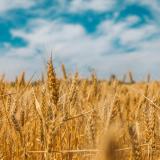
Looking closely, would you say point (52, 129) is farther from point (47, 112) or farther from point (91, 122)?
point (91, 122)

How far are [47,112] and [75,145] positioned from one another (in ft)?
2.41

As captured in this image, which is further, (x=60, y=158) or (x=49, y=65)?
(x=60, y=158)

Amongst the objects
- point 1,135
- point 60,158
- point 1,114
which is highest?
point 1,114

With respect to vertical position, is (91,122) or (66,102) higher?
(66,102)

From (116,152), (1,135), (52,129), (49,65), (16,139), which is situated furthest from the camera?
(1,135)

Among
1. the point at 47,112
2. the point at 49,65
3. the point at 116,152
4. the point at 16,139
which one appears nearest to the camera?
the point at 116,152

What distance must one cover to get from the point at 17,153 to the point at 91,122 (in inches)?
16.4

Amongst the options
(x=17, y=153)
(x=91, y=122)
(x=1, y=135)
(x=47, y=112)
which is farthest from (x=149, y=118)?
(x=1, y=135)


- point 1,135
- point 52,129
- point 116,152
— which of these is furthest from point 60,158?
Result: point 116,152

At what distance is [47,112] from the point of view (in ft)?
4.49

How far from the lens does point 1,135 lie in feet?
6.68

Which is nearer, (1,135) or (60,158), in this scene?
(60,158)

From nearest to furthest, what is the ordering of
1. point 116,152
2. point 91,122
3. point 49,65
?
1. point 116,152
2. point 49,65
3. point 91,122

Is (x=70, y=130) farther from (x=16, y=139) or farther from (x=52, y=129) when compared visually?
(x=52, y=129)
